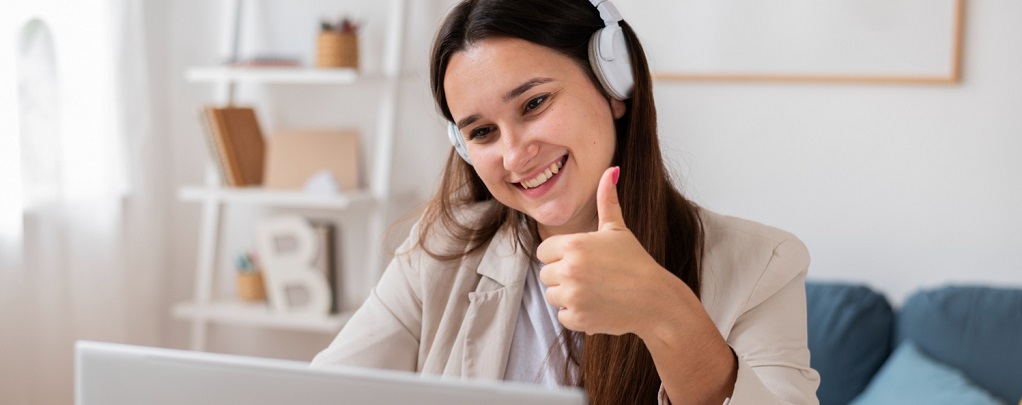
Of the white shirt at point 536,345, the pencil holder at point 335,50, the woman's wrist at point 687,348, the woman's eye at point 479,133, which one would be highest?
the pencil holder at point 335,50

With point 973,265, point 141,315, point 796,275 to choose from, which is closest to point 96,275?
point 141,315

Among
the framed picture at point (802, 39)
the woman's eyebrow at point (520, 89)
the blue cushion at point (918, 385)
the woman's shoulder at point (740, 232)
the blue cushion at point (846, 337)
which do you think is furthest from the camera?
the framed picture at point (802, 39)

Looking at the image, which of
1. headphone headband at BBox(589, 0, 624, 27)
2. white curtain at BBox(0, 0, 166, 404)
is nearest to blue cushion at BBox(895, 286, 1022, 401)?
headphone headband at BBox(589, 0, 624, 27)

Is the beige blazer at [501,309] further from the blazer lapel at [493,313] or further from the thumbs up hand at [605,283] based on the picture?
the thumbs up hand at [605,283]

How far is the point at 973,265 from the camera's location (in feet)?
7.77

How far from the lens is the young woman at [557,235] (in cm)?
127

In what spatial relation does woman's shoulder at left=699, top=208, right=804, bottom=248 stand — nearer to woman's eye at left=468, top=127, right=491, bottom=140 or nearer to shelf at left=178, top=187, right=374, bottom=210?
woman's eye at left=468, top=127, right=491, bottom=140

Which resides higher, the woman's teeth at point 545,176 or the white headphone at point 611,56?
the white headphone at point 611,56

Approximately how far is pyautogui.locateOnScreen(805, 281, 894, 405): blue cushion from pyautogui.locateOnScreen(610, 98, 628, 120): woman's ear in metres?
1.05

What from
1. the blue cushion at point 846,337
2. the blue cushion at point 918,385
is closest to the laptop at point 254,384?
the blue cushion at point 918,385

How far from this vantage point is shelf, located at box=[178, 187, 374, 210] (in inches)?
105

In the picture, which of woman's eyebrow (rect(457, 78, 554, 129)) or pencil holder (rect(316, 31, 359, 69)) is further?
pencil holder (rect(316, 31, 359, 69))

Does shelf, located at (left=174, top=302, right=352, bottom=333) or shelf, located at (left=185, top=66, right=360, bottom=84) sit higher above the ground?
shelf, located at (left=185, top=66, right=360, bottom=84)

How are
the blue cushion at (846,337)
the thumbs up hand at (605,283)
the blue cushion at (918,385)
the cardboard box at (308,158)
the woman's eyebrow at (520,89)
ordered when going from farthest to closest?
the cardboard box at (308,158), the blue cushion at (846,337), the blue cushion at (918,385), the woman's eyebrow at (520,89), the thumbs up hand at (605,283)
